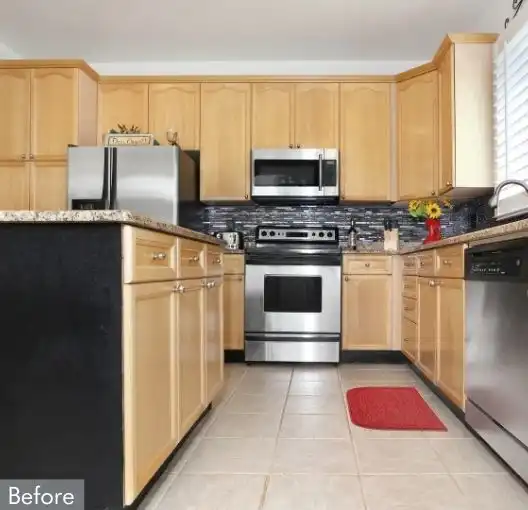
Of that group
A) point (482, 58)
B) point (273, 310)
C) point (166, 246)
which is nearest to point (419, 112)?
point (482, 58)

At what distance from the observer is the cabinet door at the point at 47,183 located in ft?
13.5

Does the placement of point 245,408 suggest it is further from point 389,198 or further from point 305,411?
point 389,198

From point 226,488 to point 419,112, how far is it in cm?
330

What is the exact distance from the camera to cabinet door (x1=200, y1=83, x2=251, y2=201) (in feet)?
14.0

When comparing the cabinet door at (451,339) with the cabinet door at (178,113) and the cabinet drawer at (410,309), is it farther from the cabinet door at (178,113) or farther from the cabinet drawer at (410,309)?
the cabinet door at (178,113)

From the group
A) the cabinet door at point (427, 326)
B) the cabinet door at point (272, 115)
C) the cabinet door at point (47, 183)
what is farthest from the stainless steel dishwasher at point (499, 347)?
the cabinet door at point (47, 183)

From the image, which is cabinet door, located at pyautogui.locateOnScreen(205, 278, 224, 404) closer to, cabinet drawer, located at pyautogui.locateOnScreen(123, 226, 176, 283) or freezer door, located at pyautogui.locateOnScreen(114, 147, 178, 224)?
cabinet drawer, located at pyautogui.locateOnScreen(123, 226, 176, 283)

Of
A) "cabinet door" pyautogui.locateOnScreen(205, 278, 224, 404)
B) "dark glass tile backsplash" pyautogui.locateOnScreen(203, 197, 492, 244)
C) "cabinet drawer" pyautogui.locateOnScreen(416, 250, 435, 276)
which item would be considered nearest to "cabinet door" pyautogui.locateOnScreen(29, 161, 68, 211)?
"dark glass tile backsplash" pyautogui.locateOnScreen(203, 197, 492, 244)

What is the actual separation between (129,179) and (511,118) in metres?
2.56

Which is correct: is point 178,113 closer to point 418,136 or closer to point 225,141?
point 225,141

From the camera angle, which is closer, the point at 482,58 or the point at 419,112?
the point at 482,58

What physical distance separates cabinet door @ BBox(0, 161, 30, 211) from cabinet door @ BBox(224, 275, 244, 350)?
1.77 meters

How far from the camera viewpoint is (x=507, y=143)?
3.20 m

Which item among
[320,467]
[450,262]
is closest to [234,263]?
[450,262]
